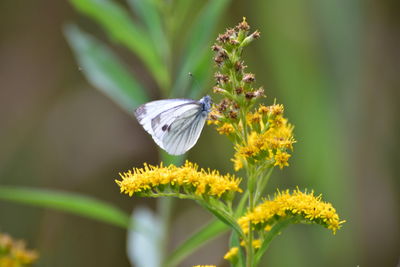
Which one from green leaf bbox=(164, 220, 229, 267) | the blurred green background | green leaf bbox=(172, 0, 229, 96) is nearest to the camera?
green leaf bbox=(164, 220, 229, 267)

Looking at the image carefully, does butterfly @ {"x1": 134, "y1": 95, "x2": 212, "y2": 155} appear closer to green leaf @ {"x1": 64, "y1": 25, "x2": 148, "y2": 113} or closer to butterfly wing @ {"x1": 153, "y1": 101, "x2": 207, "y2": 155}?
butterfly wing @ {"x1": 153, "y1": 101, "x2": 207, "y2": 155}

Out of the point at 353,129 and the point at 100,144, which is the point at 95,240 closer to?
the point at 100,144

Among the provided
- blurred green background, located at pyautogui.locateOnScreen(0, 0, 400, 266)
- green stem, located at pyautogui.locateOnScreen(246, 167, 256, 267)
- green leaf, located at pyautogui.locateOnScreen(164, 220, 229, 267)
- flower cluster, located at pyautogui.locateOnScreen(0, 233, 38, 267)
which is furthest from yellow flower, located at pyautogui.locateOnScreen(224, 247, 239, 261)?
blurred green background, located at pyautogui.locateOnScreen(0, 0, 400, 266)

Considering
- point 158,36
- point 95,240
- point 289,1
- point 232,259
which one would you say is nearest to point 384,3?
point 289,1

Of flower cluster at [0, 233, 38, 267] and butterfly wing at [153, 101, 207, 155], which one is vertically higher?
butterfly wing at [153, 101, 207, 155]

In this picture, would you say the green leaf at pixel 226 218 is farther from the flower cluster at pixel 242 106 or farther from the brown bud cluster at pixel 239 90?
the brown bud cluster at pixel 239 90

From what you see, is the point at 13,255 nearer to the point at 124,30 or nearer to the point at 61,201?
the point at 61,201

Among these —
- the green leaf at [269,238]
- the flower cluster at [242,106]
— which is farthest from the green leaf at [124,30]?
the green leaf at [269,238]
